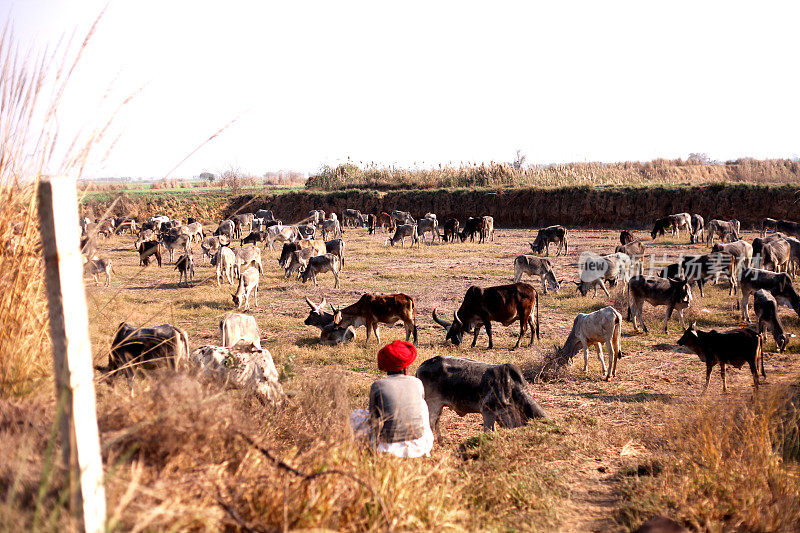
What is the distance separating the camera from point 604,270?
17.7 m

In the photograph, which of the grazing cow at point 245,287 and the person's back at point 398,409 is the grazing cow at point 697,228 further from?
the person's back at point 398,409

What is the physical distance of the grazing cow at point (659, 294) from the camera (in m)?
13.7

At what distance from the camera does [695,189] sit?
37.4 meters

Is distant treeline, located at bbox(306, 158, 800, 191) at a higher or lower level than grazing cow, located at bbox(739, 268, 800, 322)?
higher

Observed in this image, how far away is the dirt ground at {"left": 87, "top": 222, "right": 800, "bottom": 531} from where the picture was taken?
680cm


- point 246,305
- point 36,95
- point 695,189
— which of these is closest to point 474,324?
point 246,305

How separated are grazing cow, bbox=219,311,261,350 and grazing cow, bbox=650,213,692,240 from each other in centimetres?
2522

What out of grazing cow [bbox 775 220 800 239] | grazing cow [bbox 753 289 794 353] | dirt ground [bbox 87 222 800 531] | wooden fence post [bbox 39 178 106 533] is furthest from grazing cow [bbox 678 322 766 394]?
grazing cow [bbox 775 220 800 239]

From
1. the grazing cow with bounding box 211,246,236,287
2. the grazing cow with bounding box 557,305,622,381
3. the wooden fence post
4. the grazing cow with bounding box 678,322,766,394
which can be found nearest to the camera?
the wooden fence post

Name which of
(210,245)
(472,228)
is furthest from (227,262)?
(472,228)

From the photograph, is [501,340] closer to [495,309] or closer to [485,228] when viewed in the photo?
[495,309]

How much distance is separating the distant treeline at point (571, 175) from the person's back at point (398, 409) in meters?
38.5

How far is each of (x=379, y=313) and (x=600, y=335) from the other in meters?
4.69

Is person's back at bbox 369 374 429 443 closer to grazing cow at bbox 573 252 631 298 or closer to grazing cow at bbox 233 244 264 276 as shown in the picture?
grazing cow at bbox 573 252 631 298
